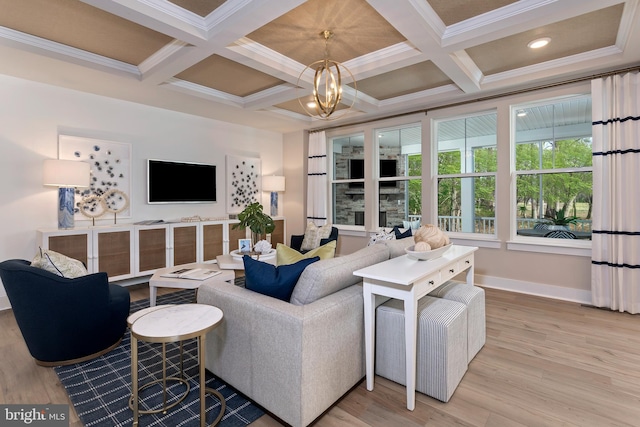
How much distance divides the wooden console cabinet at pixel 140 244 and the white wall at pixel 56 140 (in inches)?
12.8

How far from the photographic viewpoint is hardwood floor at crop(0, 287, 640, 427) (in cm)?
180

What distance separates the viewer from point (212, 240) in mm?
4910

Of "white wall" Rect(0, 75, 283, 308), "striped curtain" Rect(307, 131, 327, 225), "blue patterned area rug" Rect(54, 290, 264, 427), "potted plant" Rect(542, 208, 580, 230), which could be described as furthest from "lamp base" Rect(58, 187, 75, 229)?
"potted plant" Rect(542, 208, 580, 230)

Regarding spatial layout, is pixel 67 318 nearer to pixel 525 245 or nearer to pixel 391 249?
pixel 391 249

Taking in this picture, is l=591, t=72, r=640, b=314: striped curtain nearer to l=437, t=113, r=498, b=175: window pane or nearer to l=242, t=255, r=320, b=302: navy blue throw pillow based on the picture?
l=437, t=113, r=498, b=175: window pane

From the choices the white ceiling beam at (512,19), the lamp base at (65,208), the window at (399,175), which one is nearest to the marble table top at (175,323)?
the lamp base at (65,208)

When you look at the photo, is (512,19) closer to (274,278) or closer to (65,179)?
(274,278)

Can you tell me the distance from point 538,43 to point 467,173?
6.01 feet

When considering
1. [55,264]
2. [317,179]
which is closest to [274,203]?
[317,179]

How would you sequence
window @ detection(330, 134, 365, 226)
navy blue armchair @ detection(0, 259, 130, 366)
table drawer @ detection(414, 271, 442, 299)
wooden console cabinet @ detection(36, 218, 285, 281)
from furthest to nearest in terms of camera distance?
window @ detection(330, 134, 365, 226), wooden console cabinet @ detection(36, 218, 285, 281), navy blue armchair @ detection(0, 259, 130, 366), table drawer @ detection(414, 271, 442, 299)

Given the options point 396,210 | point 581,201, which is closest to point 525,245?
point 581,201

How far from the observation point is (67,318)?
7.48ft

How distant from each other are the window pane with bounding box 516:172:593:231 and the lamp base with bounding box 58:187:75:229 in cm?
557

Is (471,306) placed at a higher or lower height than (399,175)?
lower
